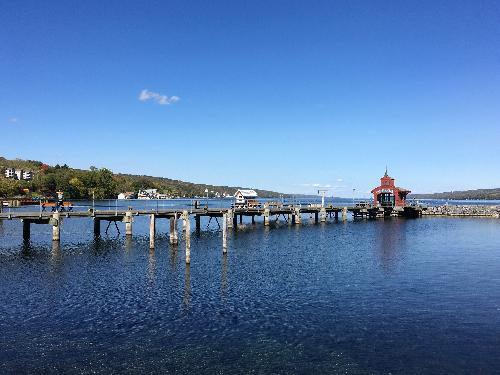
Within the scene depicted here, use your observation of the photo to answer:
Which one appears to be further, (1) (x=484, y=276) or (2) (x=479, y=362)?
(1) (x=484, y=276)

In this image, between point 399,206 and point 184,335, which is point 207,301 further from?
point 399,206

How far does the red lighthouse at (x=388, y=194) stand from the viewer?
115562mm

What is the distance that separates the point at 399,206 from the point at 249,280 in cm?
9186

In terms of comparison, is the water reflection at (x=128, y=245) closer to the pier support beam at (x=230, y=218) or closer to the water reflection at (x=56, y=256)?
the water reflection at (x=56, y=256)

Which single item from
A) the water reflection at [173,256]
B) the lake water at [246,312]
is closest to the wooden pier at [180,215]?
the water reflection at [173,256]

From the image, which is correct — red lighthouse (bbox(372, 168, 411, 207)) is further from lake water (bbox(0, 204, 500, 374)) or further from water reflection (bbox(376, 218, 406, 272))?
lake water (bbox(0, 204, 500, 374))

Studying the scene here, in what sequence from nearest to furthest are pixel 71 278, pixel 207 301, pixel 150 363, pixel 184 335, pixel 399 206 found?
pixel 150 363
pixel 184 335
pixel 207 301
pixel 71 278
pixel 399 206

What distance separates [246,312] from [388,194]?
9968 centimetres

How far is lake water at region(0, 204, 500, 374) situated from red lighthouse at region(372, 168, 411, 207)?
6823 cm

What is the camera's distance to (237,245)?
55.4m

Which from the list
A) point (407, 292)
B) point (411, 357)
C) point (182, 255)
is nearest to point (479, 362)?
point (411, 357)

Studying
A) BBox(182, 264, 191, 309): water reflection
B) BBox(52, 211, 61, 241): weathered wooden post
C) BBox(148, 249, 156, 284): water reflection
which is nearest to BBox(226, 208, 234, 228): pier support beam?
BBox(148, 249, 156, 284): water reflection

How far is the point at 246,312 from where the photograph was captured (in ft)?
84.7

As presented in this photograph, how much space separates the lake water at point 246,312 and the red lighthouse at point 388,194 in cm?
6823
